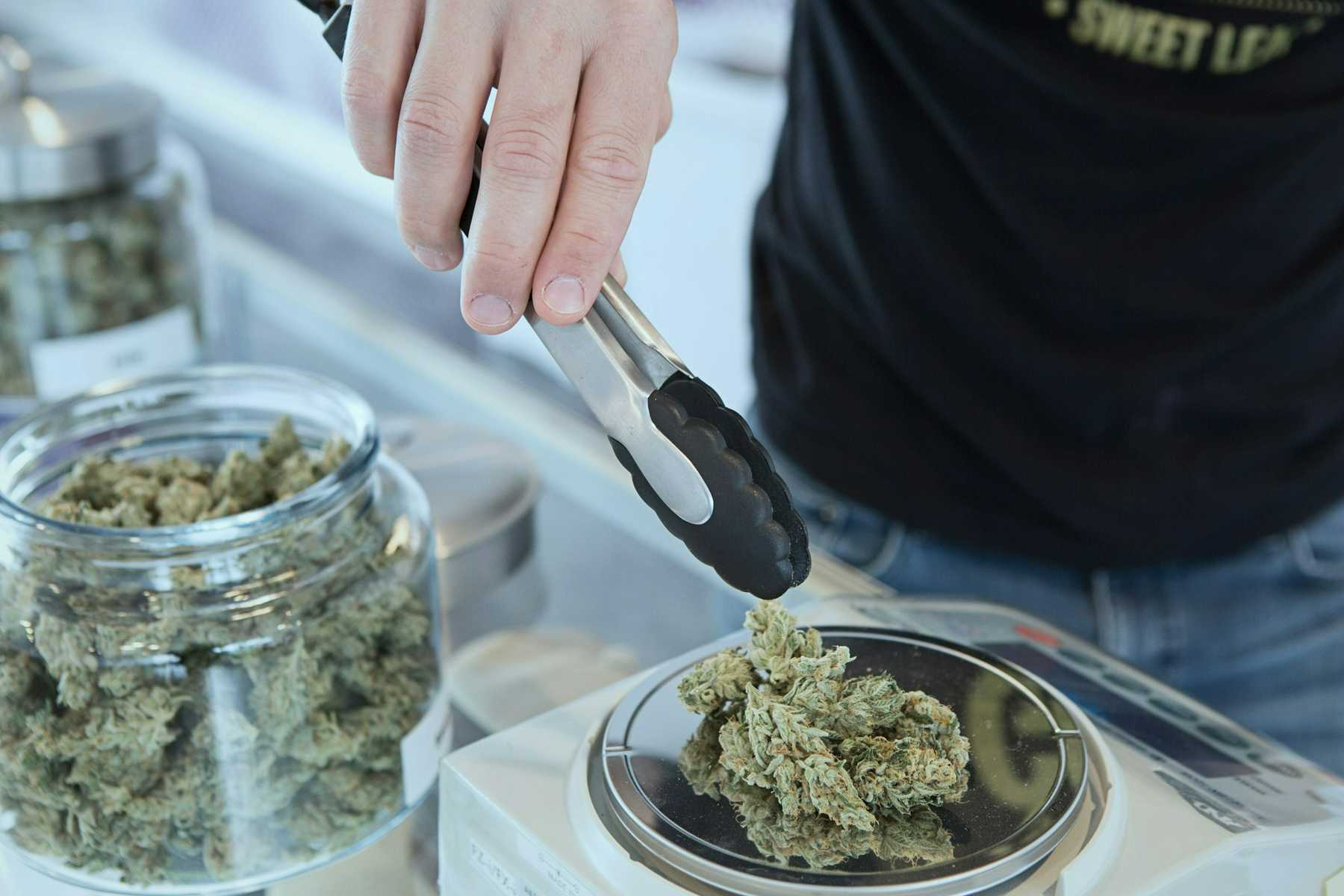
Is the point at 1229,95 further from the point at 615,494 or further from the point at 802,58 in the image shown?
the point at 615,494

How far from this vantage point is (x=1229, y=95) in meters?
0.74

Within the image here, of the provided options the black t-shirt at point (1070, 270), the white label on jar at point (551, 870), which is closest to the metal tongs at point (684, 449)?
the white label on jar at point (551, 870)

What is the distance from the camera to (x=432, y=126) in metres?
0.43

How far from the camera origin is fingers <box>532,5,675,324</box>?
419 millimetres

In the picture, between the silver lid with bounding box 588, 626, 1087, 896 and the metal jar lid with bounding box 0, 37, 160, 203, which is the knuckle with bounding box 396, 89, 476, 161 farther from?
the metal jar lid with bounding box 0, 37, 160, 203

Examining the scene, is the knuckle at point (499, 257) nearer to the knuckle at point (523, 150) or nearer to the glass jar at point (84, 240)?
the knuckle at point (523, 150)

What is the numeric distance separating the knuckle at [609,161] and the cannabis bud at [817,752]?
0.51 feet

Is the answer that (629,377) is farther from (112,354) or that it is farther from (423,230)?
(112,354)

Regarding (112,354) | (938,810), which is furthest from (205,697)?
(112,354)

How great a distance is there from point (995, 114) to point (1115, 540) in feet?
0.92

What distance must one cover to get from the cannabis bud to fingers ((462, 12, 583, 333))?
0.14 m

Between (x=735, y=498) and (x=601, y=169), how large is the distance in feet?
0.44

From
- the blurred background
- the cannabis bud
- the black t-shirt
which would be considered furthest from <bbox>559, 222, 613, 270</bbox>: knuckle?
the blurred background

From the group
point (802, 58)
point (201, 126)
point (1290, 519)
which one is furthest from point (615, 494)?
point (201, 126)
